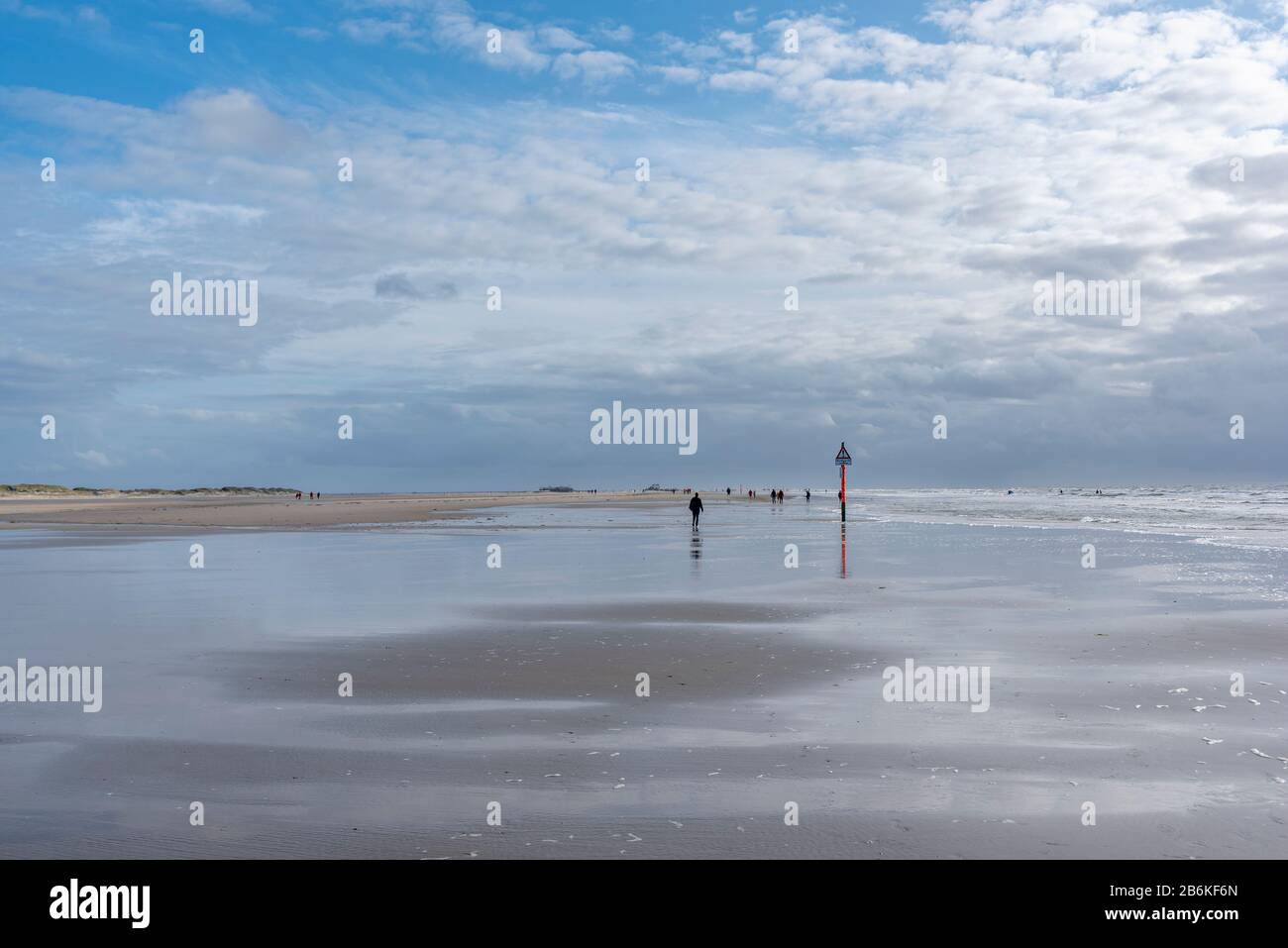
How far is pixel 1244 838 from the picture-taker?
6.24 meters

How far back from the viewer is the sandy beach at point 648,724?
6496 mm

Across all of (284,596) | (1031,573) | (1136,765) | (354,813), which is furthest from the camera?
(1031,573)

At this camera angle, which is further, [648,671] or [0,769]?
[648,671]

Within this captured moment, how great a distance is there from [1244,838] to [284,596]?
17731 millimetres

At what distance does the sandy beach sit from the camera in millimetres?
6496

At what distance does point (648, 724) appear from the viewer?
946 centimetres
